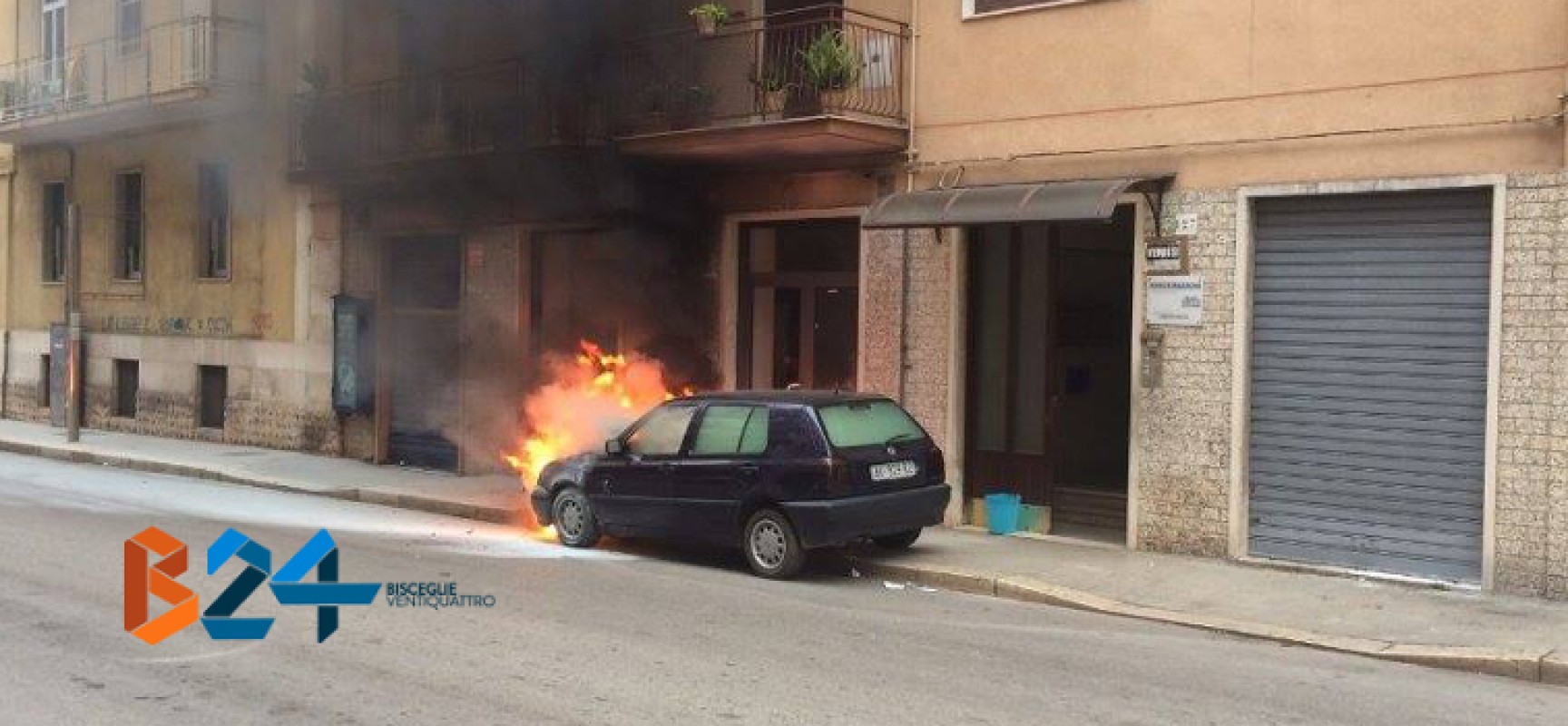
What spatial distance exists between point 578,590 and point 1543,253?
277 inches

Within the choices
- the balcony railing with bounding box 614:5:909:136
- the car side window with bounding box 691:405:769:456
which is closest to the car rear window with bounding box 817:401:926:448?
the car side window with bounding box 691:405:769:456

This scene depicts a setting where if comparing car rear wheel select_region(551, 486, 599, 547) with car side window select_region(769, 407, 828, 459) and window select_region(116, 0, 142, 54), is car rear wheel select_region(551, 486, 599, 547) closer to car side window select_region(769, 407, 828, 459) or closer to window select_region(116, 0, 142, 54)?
car side window select_region(769, 407, 828, 459)

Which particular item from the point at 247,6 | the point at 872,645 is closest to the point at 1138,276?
the point at 872,645

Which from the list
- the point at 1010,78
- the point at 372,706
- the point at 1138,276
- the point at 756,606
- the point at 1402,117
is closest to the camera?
the point at 372,706

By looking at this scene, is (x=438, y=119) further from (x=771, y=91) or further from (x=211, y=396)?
(x=211, y=396)

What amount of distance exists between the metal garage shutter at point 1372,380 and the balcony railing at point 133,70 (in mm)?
14721

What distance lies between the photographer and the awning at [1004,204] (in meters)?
10.7

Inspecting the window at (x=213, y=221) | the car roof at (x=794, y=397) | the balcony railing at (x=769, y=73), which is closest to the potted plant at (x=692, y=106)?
the balcony railing at (x=769, y=73)

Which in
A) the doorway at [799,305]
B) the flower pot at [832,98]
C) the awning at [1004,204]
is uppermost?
the flower pot at [832,98]

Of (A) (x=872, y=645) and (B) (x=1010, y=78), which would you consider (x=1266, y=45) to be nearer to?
(B) (x=1010, y=78)

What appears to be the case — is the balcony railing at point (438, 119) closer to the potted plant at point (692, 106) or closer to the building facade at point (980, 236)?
the building facade at point (980, 236)

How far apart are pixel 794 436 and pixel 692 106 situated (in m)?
4.94

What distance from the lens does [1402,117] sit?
32.3ft

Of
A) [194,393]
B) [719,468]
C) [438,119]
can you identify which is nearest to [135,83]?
[194,393]
